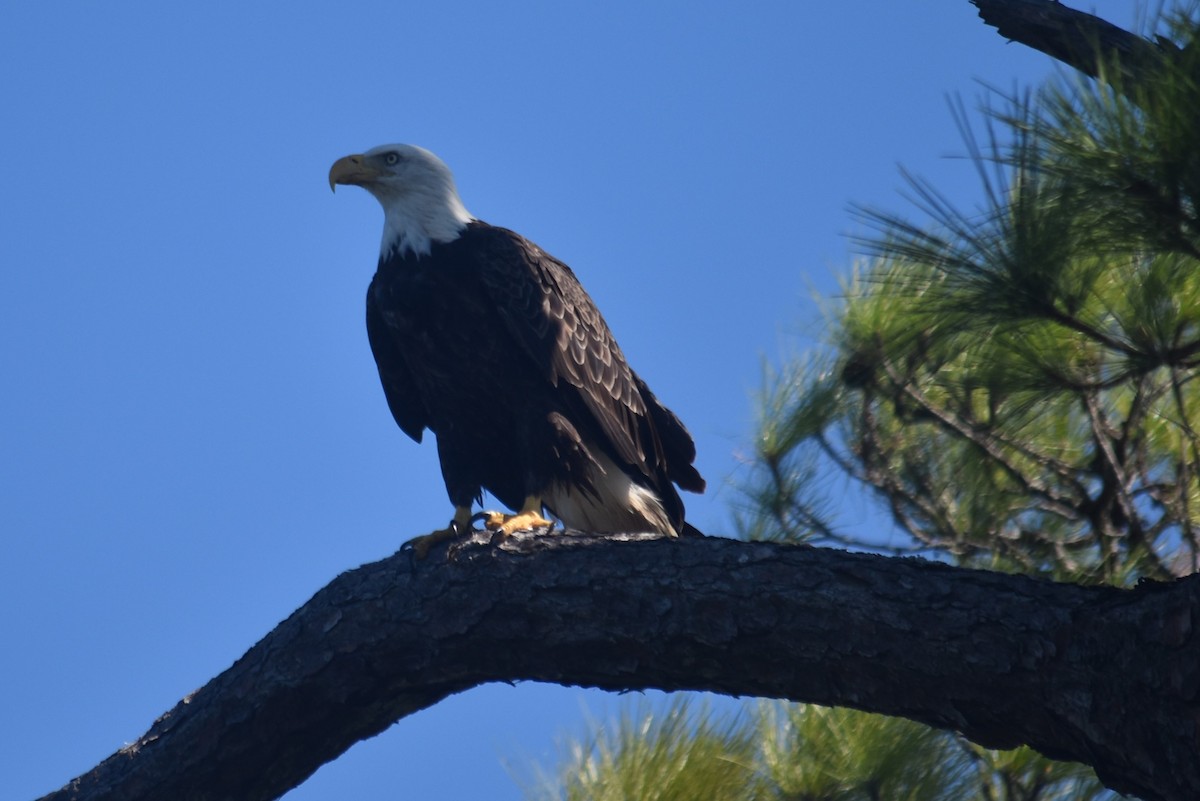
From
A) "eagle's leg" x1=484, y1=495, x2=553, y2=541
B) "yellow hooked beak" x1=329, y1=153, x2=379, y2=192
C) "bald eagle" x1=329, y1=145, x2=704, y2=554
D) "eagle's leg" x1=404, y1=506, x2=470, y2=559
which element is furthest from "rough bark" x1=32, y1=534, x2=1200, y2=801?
"yellow hooked beak" x1=329, y1=153, x2=379, y2=192

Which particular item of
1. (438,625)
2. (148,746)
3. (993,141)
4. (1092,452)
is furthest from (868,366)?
(148,746)

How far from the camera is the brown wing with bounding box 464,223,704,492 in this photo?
15.1 ft

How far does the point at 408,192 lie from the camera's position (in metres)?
5.18

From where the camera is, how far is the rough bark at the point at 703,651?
8.26 feet

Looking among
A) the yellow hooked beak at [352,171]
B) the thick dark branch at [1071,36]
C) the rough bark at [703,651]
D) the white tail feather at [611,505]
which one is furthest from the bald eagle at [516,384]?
the thick dark branch at [1071,36]

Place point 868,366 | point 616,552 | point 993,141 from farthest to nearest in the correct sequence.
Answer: point 868,366 < point 616,552 < point 993,141

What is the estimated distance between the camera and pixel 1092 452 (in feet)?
13.7

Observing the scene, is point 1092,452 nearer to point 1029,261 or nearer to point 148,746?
point 1029,261

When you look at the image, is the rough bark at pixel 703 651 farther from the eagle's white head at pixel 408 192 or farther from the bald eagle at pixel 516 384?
the eagle's white head at pixel 408 192

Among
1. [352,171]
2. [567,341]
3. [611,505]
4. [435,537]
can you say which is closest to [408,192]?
[352,171]

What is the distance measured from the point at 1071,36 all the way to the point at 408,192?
269cm

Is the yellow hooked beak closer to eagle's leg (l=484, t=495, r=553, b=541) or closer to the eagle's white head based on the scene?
the eagle's white head

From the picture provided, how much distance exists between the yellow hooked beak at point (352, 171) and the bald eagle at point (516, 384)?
12.9 inches

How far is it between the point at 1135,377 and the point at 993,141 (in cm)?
73
